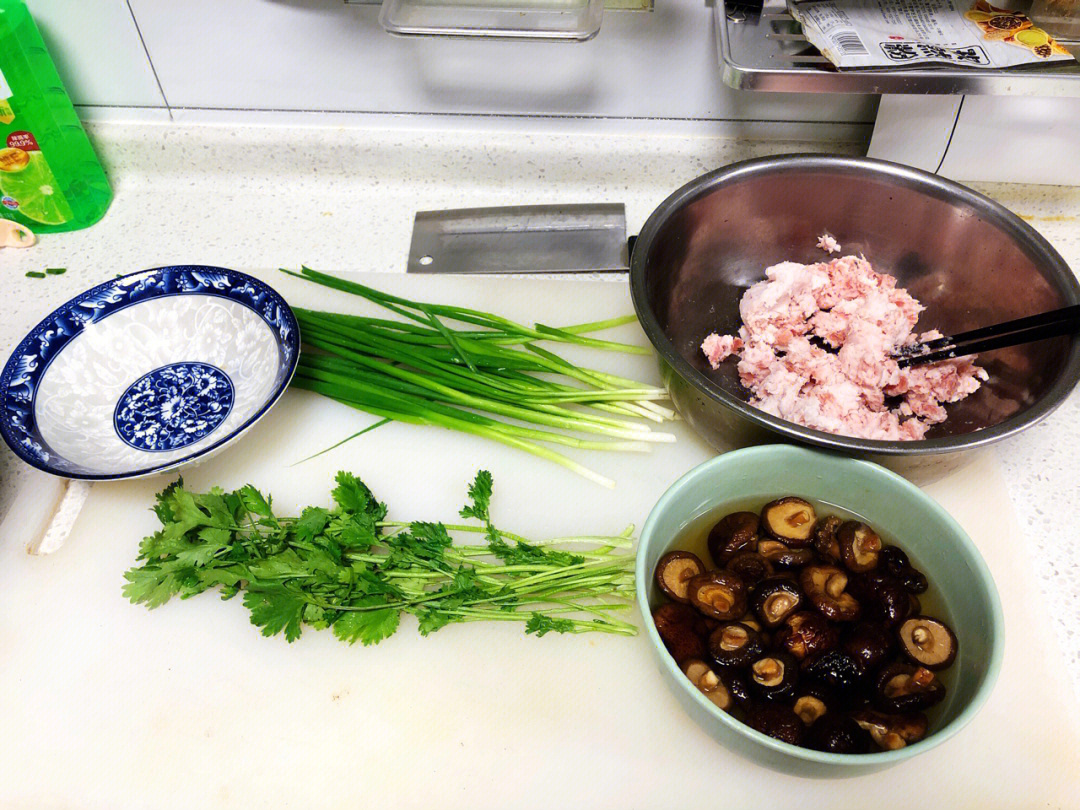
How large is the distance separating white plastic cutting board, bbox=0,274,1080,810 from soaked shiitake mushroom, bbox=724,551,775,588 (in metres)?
0.14

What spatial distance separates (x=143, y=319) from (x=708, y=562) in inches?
33.6

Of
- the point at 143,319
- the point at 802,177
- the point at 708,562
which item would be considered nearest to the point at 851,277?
the point at 802,177

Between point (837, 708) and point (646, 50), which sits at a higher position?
point (646, 50)

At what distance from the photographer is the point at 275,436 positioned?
1146 millimetres

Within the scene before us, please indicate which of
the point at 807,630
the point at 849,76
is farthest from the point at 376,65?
the point at 807,630

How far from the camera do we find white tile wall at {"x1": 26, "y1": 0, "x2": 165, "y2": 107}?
1322 millimetres

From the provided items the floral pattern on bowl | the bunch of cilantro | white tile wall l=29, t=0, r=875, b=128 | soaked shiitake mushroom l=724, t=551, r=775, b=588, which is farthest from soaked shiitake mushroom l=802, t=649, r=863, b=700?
white tile wall l=29, t=0, r=875, b=128

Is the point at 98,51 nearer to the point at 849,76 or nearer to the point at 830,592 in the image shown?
the point at 849,76

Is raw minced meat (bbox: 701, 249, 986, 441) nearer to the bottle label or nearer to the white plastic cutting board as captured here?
the white plastic cutting board

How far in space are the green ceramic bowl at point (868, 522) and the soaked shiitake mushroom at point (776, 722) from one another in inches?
0.8

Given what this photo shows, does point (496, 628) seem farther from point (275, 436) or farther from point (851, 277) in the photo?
point (851, 277)

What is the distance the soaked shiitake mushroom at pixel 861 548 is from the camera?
0.89 metres

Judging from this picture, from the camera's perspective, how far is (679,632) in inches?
32.2

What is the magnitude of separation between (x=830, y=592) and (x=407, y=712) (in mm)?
486
